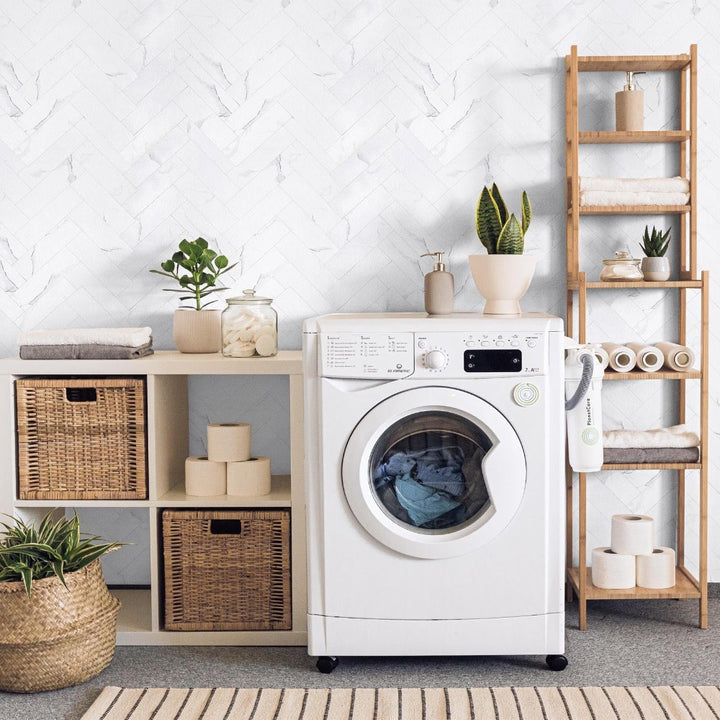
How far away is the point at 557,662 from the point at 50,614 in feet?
4.20

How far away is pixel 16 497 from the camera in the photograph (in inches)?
102

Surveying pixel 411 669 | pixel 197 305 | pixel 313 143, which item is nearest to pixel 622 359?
pixel 411 669

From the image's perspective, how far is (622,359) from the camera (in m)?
2.64

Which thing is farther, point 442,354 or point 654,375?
point 654,375

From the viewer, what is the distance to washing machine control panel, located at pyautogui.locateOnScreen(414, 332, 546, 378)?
226cm

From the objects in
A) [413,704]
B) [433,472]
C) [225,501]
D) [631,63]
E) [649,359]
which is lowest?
[413,704]

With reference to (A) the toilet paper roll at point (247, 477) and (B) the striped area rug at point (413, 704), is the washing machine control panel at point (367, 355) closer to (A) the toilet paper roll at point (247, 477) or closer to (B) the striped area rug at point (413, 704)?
(A) the toilet paper roll at point (247, 477)

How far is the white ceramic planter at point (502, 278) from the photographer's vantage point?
101 inches

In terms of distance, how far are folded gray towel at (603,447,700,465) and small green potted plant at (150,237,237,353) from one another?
123 centimetres

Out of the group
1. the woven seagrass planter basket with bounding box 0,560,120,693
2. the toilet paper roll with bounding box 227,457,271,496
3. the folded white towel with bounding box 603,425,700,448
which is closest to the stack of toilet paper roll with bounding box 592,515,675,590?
the folded white towel with bounding box 603,425,700,448

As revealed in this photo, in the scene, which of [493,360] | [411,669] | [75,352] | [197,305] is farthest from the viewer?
[197,305]

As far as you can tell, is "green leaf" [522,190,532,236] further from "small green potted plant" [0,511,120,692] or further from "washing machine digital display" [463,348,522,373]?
"small green potted plant" [0,511,120,692]

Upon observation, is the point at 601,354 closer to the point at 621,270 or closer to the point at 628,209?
the point at 621,270

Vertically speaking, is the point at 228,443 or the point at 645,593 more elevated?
the point at 228,443
